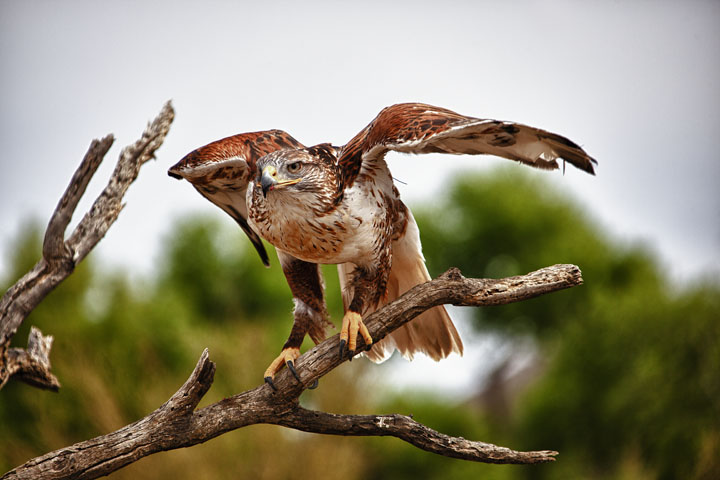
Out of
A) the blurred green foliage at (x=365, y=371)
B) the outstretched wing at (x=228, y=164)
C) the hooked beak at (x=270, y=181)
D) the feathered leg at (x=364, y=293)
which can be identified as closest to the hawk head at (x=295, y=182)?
the hooked beak at (x=270, y=181)

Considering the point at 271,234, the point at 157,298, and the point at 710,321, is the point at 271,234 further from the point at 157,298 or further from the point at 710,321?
the point at 157,298

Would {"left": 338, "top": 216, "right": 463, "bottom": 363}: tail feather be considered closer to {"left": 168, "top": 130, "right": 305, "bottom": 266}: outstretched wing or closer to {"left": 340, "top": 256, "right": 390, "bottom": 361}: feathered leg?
{"left": 340, "top": 256, "right": 390, "bottom": 361}: feathered leg

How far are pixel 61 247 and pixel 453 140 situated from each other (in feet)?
9.59

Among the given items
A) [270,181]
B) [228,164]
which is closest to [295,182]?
[270,181]

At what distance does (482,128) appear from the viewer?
3.85 meters

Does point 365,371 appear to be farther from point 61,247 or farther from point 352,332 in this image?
point 352,332

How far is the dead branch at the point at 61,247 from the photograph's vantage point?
5250 mm

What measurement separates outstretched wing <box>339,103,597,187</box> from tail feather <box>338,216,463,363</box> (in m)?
0.79

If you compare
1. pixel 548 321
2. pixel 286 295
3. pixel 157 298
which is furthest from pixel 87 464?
pixel 548 321

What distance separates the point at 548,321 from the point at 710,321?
1060 cm

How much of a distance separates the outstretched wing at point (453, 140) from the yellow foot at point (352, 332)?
0.79 meters

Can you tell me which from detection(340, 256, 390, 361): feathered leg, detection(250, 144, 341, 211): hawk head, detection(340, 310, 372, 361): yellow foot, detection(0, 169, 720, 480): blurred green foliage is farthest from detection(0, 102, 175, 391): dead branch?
detection(0, 169, 720, 480): blurred green foliage

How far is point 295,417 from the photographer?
433 cm

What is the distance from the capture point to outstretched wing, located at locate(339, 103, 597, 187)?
153 inches
